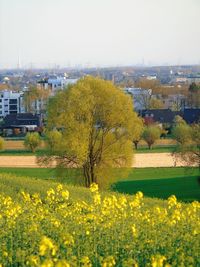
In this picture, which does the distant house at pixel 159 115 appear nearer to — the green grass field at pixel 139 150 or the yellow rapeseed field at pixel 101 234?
the green grass field at pixel 139 150

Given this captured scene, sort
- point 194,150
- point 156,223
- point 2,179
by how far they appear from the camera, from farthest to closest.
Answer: point 194,150
point 2,179
point 156,223

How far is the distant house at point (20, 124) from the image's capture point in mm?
80938

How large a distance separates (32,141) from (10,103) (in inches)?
2142

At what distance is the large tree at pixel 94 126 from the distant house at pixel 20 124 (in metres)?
48.8

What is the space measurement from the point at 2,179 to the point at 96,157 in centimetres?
1213

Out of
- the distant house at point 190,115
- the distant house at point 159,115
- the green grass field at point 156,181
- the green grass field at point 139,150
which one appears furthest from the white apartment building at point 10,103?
the green grass field at point 156,181

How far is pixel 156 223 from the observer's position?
10.2 meters

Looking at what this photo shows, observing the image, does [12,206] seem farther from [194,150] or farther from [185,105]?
[185,105]

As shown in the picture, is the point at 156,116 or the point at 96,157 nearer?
the point at 96,157

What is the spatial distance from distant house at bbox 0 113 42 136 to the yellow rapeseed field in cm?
6930

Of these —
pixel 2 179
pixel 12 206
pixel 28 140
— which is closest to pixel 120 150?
pixel 2 179

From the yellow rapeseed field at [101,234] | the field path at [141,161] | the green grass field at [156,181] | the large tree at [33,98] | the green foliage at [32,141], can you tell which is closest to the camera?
the yellow rapeseed field at [101,234]

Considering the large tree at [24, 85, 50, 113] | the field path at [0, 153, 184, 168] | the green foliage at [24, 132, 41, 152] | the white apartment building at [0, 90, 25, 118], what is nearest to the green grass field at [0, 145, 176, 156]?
the green foliage at [24, 132, 41, 152]

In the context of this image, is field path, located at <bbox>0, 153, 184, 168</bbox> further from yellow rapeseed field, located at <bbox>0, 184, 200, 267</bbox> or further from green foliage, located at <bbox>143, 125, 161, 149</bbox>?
yellow rapeseed field, located at <bbox>0, 184, 200, 267</bbox>
